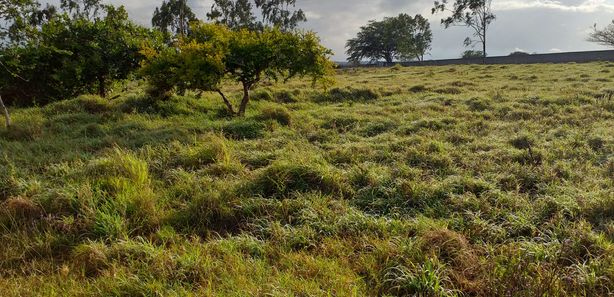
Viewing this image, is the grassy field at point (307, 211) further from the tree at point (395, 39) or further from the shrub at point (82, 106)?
the tree at point (395, 39)

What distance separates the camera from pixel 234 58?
1034cm

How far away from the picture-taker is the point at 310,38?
34.9ft

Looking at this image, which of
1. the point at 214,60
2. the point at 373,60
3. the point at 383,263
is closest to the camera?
the point at 383,263

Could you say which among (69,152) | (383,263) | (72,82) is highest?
(72,82)

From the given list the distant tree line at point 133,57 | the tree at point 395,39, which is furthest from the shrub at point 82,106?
the tree at point 395,39

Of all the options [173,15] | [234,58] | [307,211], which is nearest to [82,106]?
[234,58]

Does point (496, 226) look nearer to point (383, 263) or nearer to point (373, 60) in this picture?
point (383, 263)

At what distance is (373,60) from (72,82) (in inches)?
2078

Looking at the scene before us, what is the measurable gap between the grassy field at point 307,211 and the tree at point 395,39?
4974 centimetres

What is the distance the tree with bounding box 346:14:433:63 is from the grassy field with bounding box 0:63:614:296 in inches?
1958

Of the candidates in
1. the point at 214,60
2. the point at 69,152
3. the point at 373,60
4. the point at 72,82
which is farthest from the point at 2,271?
the point at 373,60

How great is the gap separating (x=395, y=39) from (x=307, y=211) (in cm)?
5656

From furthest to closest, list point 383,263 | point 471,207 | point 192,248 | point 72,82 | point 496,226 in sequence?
point 72,82 → point 471,207 → point 496,226 → point 192,248 → point 383,263

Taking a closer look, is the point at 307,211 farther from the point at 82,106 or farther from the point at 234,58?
the point at 82,106
